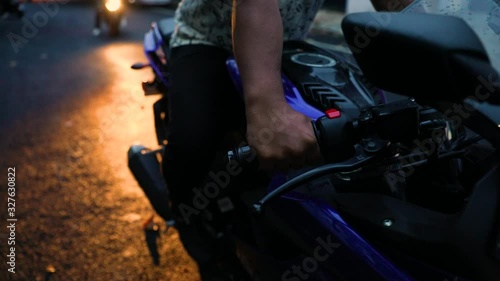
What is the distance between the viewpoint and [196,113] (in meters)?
1.93

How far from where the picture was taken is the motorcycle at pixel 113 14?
859 cm

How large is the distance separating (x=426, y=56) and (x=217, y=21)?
4.39 ft

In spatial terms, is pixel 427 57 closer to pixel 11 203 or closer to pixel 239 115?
pixel 239 115

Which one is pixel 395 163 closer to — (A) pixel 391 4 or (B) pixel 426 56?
(B) pixel 426 56

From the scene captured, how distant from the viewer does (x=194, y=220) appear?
7.64 feet

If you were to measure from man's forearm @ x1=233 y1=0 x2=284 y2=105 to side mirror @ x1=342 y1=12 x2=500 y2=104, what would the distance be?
45cm

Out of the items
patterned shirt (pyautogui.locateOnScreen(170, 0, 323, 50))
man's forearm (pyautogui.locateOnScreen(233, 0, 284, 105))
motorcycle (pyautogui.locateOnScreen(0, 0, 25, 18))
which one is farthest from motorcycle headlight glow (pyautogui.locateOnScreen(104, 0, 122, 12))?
man's forearm (pyautogui.locateOnScreen(233, 0, 284, 105))

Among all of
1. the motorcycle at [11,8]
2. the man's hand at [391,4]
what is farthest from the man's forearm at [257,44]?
the motorcycle at [11,8]

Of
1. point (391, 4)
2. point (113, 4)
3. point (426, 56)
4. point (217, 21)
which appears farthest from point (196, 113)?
point (113, 4)

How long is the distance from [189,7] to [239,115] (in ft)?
1.83

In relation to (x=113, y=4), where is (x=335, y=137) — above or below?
above

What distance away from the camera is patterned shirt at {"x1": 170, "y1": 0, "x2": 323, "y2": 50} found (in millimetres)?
2033

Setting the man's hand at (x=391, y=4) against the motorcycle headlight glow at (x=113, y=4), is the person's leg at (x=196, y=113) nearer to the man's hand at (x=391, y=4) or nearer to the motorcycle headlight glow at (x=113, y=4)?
the man's hand at (x=391, y=4)

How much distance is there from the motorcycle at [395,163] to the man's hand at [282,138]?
2.0 inches
